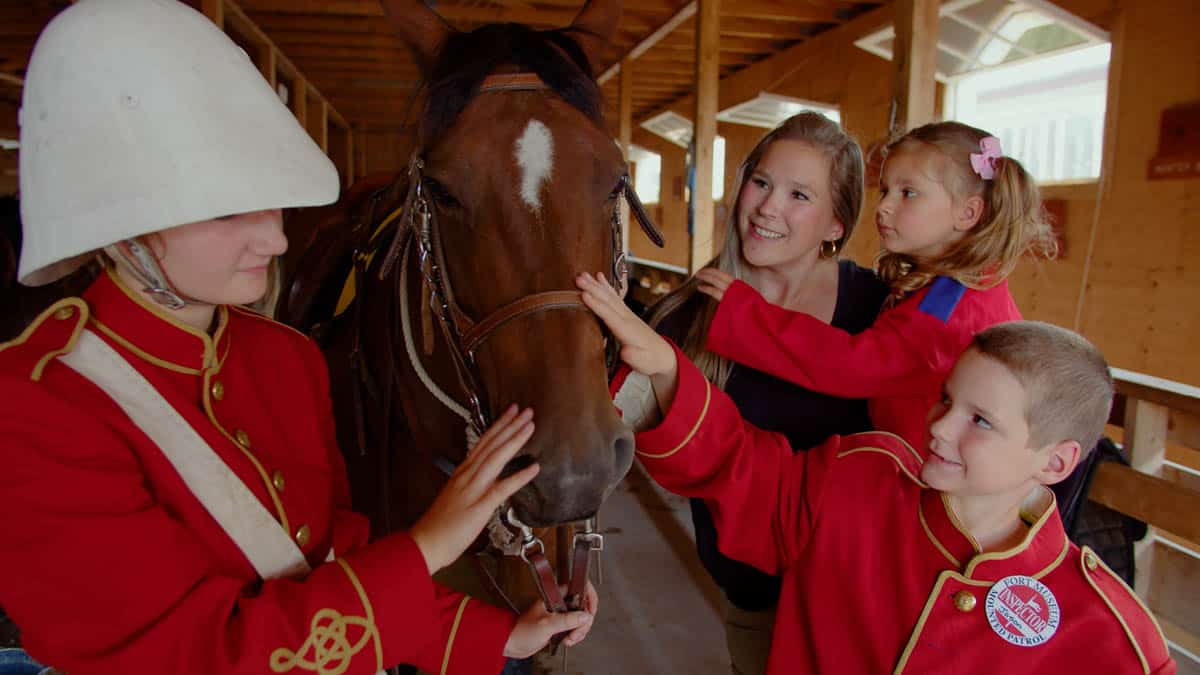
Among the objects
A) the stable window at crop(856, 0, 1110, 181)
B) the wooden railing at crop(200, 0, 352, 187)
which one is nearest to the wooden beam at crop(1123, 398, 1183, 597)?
the stable window at crop(856, 0, 1110, 181)

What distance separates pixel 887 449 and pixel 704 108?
406 cm

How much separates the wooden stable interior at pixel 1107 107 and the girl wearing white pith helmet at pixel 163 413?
2.65ft

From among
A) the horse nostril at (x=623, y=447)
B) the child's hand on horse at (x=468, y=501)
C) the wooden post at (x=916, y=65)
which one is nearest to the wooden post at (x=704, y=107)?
the wooden post at (x=916, y=65)

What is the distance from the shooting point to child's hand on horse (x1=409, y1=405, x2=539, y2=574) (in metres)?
0.87

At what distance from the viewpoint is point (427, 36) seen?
1.49 metres

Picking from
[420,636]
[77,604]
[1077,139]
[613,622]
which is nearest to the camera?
[77,604]

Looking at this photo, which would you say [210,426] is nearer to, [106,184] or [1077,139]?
[106,184]

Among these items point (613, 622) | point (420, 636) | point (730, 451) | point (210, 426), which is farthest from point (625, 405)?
point (613, 622)

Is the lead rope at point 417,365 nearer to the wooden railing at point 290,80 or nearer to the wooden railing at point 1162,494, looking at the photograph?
the wooden railing at point 1162,494

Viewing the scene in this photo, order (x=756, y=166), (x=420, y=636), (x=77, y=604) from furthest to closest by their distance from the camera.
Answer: (x=756, y=166), (x=420, y=636), (x=77, y=604)

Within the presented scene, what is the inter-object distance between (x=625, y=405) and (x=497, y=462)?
439mm

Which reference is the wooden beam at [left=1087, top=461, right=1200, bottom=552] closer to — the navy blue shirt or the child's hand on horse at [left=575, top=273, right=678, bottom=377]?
the navy blue shirt

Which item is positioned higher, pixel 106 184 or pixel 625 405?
pixel 106 184

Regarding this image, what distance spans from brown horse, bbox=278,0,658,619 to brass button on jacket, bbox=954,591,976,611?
56cm
